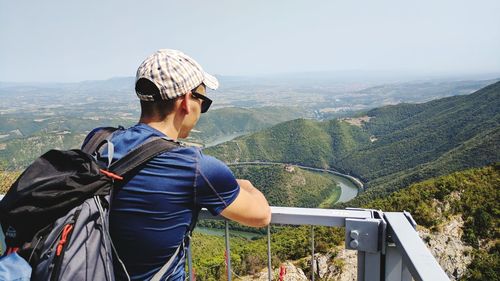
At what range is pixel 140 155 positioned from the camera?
1.41 meters

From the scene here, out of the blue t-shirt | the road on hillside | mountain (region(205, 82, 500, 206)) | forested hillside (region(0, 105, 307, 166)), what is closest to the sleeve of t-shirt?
the blue t-shirt

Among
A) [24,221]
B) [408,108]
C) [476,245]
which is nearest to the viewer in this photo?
[24,221]

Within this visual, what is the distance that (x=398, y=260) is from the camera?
1601mm

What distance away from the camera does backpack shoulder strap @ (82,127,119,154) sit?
62.4 inches

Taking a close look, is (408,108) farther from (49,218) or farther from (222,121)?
(49,218)

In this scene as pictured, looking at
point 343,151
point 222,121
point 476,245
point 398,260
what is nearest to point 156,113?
point 398,260

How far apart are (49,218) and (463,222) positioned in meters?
19.3

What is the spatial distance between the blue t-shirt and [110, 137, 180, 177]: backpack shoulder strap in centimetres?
2

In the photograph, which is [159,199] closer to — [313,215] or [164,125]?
[164,125]

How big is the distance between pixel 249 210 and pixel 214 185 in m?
0.27

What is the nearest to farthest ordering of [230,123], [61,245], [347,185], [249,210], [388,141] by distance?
1. [61,245]
2. [249,210]
3. [347,185]
4. [388,141]
5. [230,123]

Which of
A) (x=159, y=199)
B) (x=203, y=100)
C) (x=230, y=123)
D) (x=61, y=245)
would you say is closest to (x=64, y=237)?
(x=61, y=245)

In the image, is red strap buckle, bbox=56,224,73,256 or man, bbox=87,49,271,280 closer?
red strap buckle, bbox=56,224,73,256

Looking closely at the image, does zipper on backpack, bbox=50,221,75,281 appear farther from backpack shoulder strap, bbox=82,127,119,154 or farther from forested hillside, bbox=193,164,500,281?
forested hillside, bbox=193,164,500,281
